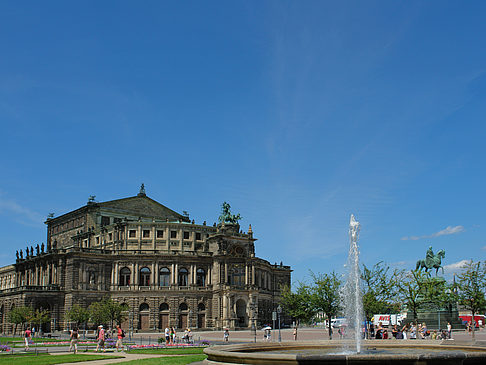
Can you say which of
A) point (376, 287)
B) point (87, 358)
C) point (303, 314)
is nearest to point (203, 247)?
point (303, 314)

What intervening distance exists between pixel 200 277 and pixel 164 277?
6.67 meters

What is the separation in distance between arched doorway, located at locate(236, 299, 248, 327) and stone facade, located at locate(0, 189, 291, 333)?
0.57 feet

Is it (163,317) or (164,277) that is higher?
(164,277)

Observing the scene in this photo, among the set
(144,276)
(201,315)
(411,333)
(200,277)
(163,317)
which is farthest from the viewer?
(200,277)

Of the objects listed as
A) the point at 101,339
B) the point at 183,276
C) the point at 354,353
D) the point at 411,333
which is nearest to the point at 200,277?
the point at 183,276

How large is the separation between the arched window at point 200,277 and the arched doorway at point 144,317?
1022 cm

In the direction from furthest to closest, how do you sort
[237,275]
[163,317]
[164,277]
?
[237,275]
[164,277]
[163,317]

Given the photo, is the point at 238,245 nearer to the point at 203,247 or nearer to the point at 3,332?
the point at 203,247

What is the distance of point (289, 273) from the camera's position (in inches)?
4715

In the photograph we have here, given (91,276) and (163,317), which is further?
(163,317)

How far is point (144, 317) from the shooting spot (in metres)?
91.6

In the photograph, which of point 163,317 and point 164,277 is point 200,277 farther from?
point 163,317

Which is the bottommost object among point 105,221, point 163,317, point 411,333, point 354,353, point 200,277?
point 163,317

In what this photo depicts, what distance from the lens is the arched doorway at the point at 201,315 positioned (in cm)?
9531
